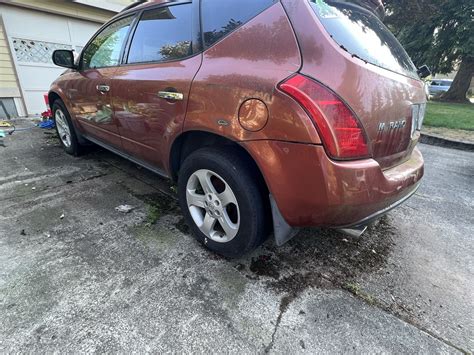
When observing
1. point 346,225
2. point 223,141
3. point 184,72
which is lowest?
point 346,225

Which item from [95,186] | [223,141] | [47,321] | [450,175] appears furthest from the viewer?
[450,175]

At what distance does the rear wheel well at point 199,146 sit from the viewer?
185 centimetres

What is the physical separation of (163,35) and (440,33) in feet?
61.5

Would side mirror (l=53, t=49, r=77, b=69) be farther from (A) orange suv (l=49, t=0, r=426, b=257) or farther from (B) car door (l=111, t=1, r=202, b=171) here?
(A) orange suv (l=49, t=0, r=426, b=257)

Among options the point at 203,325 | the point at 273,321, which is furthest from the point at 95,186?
the point at 273,321

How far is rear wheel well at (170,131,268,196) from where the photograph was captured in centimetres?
185

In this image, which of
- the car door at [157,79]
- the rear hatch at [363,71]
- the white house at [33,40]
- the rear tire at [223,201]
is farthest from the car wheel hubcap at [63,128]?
the rear hatch at [363,71]

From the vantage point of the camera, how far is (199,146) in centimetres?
216

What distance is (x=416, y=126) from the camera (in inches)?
80.1

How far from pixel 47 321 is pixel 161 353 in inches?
27.1

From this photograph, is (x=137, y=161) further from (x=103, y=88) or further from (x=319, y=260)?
(x=319, y=260)

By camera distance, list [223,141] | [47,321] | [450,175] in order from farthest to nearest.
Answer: [450,175] < [223,141] < [47,321]

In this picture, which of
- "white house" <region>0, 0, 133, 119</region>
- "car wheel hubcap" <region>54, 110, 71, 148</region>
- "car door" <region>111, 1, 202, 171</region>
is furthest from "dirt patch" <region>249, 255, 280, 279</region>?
"white house" <region>0, 0, 133, 119</region>

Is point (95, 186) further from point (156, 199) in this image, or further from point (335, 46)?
point (335, 46)
